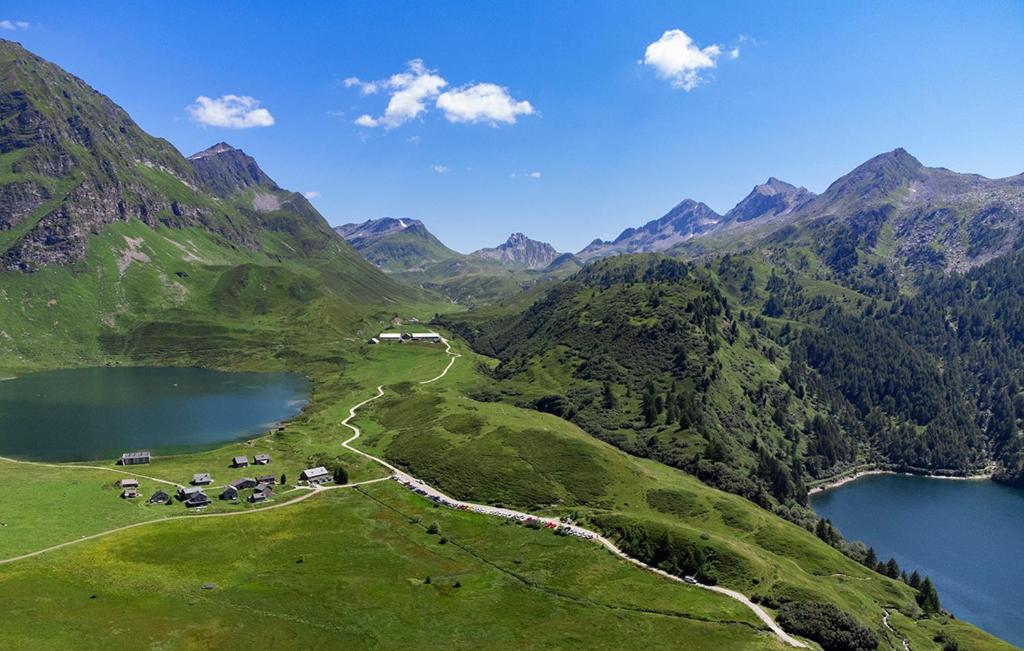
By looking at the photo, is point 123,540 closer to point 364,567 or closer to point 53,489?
point 53,489

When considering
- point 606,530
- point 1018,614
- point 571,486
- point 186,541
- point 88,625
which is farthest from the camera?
point 571,486

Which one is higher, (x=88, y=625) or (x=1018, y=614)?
(x=88, y=625)

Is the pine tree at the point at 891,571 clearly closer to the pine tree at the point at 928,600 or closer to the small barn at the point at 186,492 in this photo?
the pine tree at the point at 928,600

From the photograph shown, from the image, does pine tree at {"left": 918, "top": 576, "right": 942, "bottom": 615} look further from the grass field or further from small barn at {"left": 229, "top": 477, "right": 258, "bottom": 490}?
small barn at {"left": 229, "top": 477, "right": 258, "bottom": 490}

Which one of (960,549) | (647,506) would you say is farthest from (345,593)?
(960,549)

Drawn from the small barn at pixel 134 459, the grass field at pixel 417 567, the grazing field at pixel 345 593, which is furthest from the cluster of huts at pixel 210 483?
the grazing field at pixel 345 593

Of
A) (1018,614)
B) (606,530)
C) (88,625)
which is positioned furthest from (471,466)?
(1018,614)

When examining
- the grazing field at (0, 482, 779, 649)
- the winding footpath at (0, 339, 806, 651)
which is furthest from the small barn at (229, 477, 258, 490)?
the grazing field at (0, 482, 779, 649)
